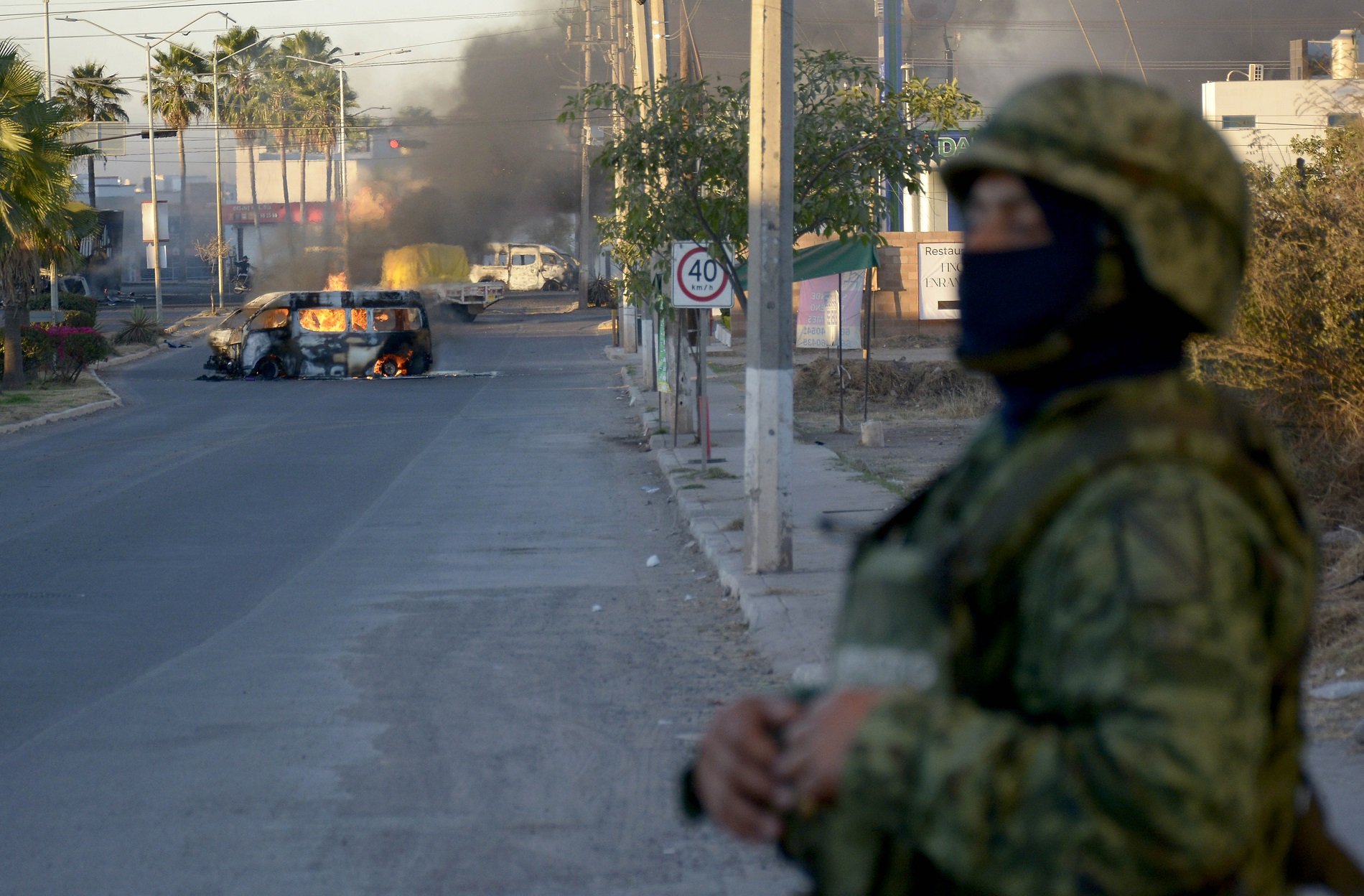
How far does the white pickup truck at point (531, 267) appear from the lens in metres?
59.5

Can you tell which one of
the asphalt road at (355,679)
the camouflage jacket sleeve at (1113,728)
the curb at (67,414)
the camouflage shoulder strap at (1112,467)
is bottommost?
the asphalt road at (355,679)

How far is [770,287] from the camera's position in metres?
8.84

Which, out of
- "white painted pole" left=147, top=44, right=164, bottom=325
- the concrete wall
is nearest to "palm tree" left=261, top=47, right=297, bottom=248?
"white painted pole" left=147, top=44, right=164, bottom=325

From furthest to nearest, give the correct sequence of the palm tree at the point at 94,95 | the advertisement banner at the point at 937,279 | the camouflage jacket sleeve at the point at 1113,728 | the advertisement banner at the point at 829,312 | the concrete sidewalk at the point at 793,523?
the palm tree at the point at 94,95 → the advertisement banner at the point at 937,279 → the advertisement banner at the point at 829,312 → the concrete sidewalk at the point at 793,523 → the camouflage jacket sleeve at the point at 1113,728

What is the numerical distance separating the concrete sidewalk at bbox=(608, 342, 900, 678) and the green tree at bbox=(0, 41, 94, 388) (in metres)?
11.0

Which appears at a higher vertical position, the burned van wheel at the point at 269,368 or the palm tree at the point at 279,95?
the palm tree at the point at 279,95

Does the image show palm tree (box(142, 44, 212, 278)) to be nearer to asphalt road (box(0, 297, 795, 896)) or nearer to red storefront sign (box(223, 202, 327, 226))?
red storefront sign (box(223, 202, 327, 226))

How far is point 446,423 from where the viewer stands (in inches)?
762

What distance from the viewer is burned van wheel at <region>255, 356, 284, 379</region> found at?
2741 cm

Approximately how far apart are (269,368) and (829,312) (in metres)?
12.1

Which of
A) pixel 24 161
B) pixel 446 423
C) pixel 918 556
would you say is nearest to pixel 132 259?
pixel 24 161

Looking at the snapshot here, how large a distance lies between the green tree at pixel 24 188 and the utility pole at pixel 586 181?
36.3 feet

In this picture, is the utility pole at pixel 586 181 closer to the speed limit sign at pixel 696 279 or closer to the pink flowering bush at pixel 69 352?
the pink flowering bush at pixel 69 352

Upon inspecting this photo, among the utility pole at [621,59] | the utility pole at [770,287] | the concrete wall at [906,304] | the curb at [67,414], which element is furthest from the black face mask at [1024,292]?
the concrete wall at [906,304]
